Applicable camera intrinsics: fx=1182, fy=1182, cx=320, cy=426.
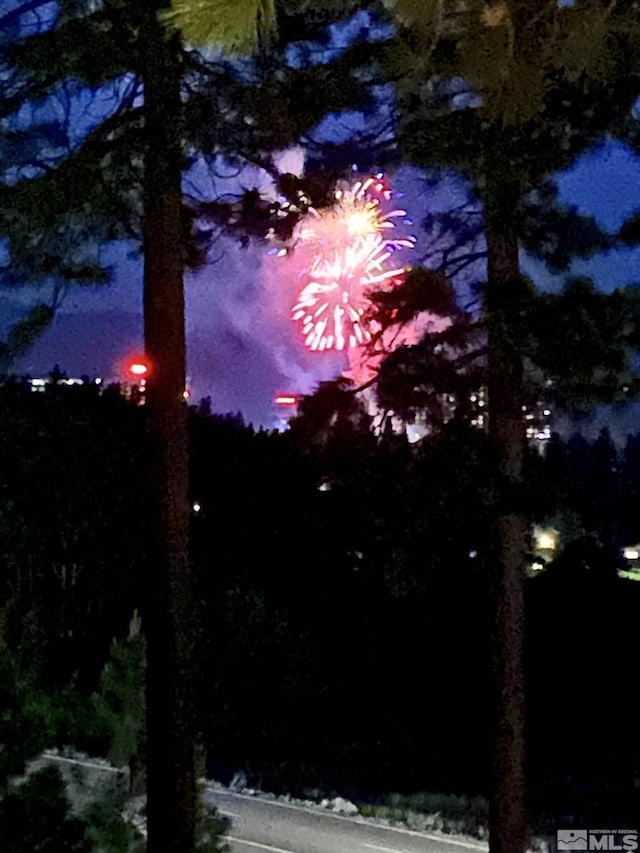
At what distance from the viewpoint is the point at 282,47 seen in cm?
554

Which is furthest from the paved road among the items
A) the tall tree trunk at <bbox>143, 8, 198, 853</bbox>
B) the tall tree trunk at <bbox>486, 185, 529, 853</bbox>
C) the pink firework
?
the pink firework

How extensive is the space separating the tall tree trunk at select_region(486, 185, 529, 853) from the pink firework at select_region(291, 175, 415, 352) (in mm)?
965

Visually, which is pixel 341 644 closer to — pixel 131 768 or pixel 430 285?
pixel 430 285

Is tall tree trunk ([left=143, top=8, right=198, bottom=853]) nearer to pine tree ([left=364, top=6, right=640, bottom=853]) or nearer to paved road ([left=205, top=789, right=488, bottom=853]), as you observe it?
pine tree ([left=364, top=6, right=640, bottom=853])

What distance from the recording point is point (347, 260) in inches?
331

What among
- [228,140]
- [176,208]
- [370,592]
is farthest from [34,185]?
[370,592]

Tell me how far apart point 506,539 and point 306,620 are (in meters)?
10.4

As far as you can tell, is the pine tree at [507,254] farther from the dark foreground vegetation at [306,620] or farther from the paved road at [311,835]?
the dark foreground vegetation at [306,620]

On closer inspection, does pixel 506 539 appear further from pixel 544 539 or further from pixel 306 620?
pixel 306 620

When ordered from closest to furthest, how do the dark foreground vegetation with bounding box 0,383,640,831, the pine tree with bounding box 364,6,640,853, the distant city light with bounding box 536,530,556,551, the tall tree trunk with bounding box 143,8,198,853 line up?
the tall tree trunk with bounding box 143,8,198,853 → the pine tree with bounding box 364,6,640,853 → the distant city light with bounding box 536,530,556,551 → the dark foreground vegetation with bounding box 0,383,640,831
